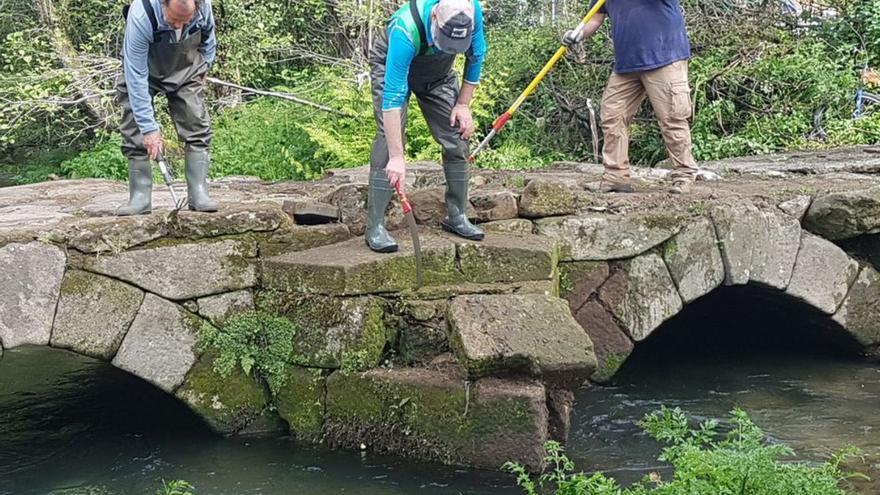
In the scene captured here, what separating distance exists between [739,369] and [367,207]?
118 inches

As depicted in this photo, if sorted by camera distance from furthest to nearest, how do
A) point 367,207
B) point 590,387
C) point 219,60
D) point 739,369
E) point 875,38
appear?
point 219,60, point 875,38, point 739,369, point 590,387, point 367,207

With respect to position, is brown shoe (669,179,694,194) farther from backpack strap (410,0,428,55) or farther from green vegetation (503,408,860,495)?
green vegetation (503,408,860,495)

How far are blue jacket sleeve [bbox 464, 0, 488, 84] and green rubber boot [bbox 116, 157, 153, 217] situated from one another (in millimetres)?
1909

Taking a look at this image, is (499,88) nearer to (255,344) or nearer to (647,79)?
(647,79)

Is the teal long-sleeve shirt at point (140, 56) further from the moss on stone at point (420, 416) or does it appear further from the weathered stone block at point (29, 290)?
the moss on stone at point (420, 416)

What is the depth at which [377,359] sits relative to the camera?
569 cm

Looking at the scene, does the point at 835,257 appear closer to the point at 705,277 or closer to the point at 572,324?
the point at 705,277

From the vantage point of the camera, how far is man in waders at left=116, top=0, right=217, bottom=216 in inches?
217

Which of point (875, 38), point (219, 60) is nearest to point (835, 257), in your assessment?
point (875, 38)

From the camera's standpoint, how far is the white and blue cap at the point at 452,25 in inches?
203

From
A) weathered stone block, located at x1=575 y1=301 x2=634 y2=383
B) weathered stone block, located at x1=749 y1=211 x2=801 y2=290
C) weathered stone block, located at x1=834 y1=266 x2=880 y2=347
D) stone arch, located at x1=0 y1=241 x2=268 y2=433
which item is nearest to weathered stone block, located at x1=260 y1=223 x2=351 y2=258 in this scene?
stone arch, located at x1=0 y1=241 x2=268 y2=433

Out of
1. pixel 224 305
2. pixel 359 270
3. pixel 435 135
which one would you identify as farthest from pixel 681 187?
pixel 224 305

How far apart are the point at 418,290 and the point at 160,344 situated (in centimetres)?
150

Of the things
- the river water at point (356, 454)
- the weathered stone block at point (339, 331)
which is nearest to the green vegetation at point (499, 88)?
the river water at point (356, 454)
